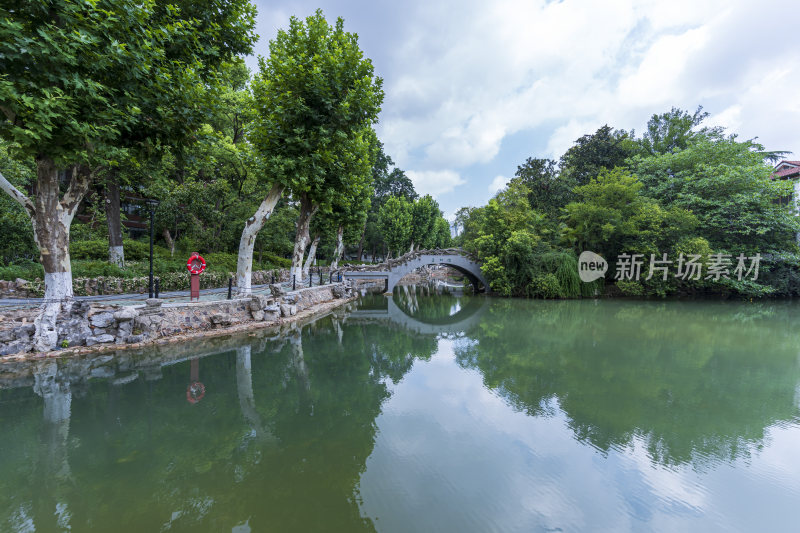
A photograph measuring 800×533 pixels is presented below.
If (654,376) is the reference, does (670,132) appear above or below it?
above

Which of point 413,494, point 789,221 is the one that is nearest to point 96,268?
point 413,494

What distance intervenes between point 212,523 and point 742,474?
557 centimetres

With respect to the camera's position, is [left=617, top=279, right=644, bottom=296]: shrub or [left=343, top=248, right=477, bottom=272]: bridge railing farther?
[left=343, top=248, right=477, bottom=272]: bridge railing

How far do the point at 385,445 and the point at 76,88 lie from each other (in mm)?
7915

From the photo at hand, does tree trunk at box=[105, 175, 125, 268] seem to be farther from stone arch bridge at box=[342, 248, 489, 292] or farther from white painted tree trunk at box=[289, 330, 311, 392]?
stone arch bridge at box=[342, 248, 489, 292]

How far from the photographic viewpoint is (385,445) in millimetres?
4156

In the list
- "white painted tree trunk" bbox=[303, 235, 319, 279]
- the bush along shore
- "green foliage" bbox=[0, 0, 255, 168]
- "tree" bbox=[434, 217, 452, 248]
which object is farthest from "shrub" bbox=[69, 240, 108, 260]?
"tree" bbox=[434, 217, 452, 248]

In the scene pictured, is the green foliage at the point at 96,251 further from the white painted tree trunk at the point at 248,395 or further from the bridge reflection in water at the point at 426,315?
the white painted tree trunk at the point at 248,395

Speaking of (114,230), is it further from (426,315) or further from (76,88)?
(426,315)

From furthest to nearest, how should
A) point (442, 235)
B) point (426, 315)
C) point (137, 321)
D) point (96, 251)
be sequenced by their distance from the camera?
1. point (442, 235)
2. point (426, 315)
3. point (96, 251)
4. point (137, 321)

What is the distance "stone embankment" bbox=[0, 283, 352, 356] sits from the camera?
23.0 ft

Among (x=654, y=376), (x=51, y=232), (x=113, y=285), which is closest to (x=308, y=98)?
(x=51, y=232)

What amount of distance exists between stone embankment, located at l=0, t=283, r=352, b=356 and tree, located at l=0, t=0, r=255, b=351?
301 millimetres

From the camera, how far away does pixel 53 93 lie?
5.74m
